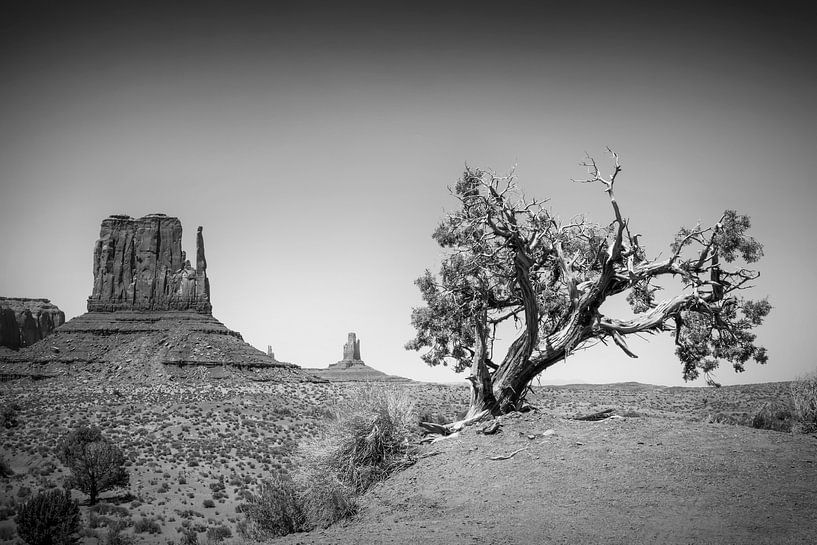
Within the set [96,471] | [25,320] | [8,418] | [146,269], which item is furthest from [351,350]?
[96,471]

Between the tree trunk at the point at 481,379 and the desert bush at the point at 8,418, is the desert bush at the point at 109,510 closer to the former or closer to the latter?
the tree trunk at the point at 481,379

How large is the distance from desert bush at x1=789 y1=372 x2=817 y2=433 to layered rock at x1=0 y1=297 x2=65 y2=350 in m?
168

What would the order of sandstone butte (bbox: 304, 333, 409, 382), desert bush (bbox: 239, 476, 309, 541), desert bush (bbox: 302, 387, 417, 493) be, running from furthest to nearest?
sandstone butte (bbox: 304, 333, 409, 382)
desert bush (bbox: 302, 387, 417, 493)
desert bush (bbox: 239, 476, 309, 541)

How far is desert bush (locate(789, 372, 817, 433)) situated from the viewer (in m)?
11.8

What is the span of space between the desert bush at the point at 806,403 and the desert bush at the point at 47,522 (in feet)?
65.3

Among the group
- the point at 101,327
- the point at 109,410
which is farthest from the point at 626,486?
the point at 101,327

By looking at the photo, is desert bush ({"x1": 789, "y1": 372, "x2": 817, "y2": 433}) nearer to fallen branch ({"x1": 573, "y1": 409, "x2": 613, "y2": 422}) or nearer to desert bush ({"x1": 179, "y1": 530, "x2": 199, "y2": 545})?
fallen branch ({"x1": 573, "y1": 409, "x2": 613, "y2": 422})

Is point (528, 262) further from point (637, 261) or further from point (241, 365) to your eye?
point (241, 365)

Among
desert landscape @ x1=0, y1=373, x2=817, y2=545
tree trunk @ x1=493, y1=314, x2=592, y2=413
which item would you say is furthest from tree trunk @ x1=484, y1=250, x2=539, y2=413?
desert landscape @ x1=0, y1=373, x2=817, y2=545

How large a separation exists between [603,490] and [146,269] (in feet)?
385

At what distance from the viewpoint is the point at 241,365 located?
82.1m

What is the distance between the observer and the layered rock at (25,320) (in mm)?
144000

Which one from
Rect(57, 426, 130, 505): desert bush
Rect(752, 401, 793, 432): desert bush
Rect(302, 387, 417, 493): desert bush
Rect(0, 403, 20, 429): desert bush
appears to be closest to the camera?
Rect(302, 387, 417, 493): desert bush

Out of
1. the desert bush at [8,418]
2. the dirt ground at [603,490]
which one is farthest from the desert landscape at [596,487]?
the desert bush at [8,418]
